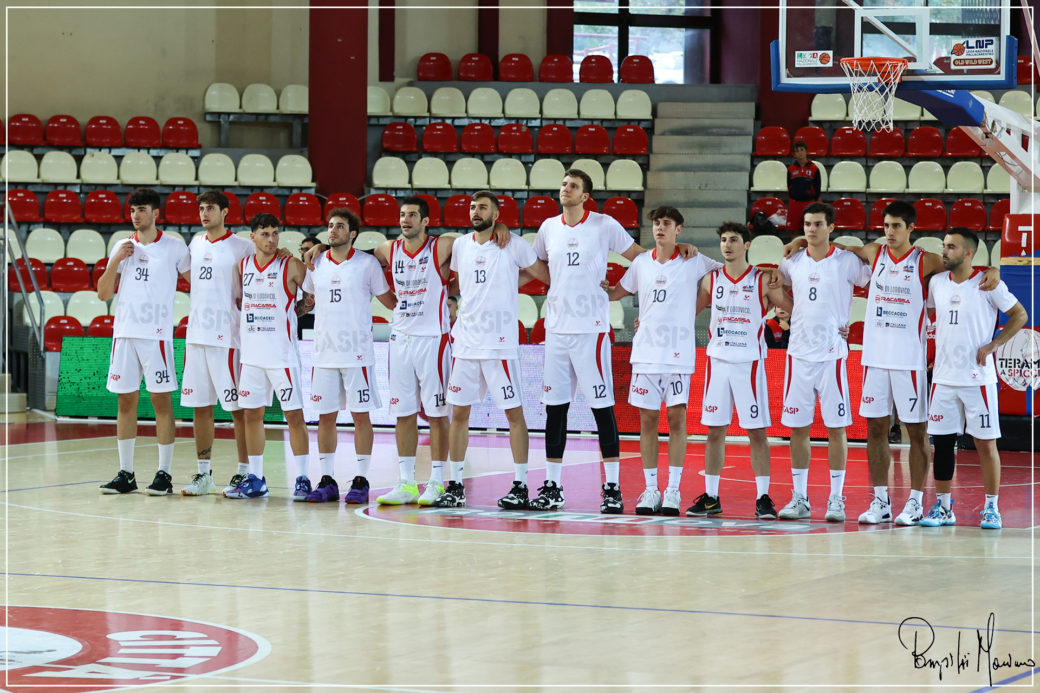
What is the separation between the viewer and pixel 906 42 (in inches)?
413

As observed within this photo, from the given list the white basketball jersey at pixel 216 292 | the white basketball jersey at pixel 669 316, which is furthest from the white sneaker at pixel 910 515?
the white basketball jersey at pixel 216 292

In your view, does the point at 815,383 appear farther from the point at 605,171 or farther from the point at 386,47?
the point at 386,47

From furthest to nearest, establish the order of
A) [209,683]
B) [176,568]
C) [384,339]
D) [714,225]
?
[714,225], [384,339], [176,568], [209,683]

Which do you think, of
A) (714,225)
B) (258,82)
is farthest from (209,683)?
(258,82)

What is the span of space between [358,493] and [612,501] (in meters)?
1.92

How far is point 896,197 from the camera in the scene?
20.7 m

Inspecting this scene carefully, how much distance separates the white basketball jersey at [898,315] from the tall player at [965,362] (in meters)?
0.14

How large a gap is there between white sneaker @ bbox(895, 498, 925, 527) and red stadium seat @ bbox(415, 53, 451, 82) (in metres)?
16.4

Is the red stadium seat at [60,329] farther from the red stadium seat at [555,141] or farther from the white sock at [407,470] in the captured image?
the white sock at [407,470]

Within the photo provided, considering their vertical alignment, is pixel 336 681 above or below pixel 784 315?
below

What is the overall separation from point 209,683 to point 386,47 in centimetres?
2015

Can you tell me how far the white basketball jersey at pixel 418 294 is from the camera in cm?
970

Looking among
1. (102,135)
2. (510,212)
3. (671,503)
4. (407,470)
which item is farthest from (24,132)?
(671,503)

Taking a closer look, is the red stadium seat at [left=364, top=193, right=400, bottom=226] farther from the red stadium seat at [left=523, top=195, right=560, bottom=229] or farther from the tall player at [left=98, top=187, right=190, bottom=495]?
the tall player at [left=98, top=187, right=190, bottom=495]
